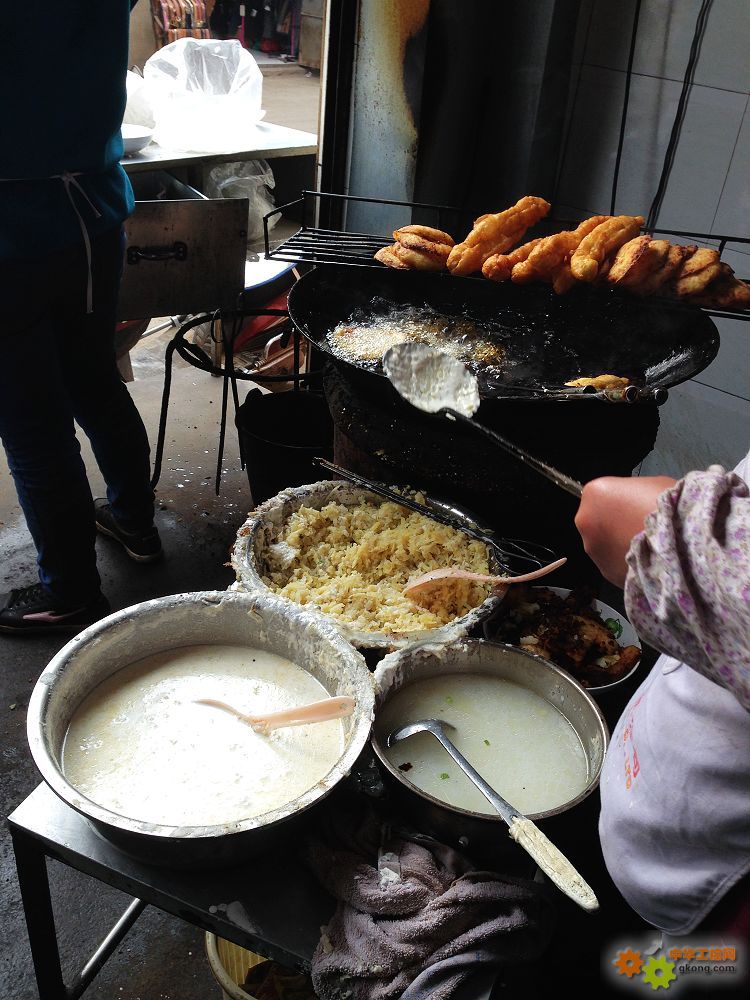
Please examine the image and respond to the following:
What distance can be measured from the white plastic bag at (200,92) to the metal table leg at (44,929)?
18.8 ft

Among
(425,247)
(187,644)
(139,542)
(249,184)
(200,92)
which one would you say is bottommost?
(139,542)

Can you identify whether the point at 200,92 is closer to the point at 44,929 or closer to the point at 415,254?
the point at 415,254

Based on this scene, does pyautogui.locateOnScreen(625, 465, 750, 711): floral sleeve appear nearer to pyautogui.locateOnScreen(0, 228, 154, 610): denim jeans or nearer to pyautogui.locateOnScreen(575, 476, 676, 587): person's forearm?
pyautogui.locateOnScreen(575, 476, 676, 587): person's forearm

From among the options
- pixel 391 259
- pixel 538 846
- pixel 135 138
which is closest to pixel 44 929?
pixel 538 846

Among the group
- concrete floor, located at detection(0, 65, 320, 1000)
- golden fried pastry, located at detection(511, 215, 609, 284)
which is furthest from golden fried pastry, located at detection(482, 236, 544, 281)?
concrete floor, located at detection(0, 65, 320, 1000)

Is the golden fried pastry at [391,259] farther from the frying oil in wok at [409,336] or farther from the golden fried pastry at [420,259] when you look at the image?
the frying oil in wok at [409,336]

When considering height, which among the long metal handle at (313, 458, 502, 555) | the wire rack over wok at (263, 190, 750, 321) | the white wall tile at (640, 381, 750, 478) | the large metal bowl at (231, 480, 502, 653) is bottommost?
the white wall tile at (640, 381, 750, 478)

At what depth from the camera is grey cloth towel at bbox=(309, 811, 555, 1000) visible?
1.37 m

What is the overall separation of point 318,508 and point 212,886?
1.36 metres

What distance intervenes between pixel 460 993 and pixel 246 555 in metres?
1.33

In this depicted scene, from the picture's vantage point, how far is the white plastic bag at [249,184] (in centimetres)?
687

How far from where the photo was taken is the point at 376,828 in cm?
159

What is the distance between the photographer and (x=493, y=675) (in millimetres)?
1995

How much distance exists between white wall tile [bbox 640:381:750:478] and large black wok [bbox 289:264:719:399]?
4.61ft
